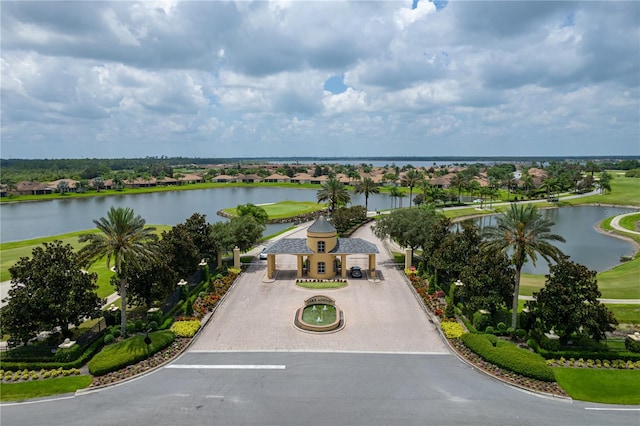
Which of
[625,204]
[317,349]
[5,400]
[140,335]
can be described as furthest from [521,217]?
[625,204]

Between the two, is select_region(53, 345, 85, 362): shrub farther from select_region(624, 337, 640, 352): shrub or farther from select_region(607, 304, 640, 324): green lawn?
select_region(607, 304, 640, 324): green lawn

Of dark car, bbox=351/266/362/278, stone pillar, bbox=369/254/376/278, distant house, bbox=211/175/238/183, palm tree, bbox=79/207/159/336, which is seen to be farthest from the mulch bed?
distant house, bbox=211/175/238/183

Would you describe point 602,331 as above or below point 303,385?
above

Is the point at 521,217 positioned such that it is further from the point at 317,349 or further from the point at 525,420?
the point at 317,349

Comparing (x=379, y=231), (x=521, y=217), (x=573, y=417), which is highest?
(x=521, y=217)

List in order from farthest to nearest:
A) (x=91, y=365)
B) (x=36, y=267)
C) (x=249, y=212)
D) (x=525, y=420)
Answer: (x=249, y=212)
(x=36, y=267)
(x=91, y=365)
(x=525, y=420)

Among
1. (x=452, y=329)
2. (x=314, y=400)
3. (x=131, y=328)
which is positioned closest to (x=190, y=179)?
(x=131, y=328)
